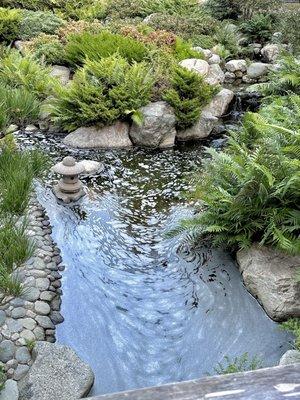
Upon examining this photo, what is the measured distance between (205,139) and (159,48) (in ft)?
10.9

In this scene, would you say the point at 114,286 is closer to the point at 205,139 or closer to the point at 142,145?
the point at 142,145

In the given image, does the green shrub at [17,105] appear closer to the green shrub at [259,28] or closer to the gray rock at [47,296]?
the gray rock at [47,296]

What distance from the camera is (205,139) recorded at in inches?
380

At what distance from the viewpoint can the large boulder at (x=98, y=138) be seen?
8.79 meters

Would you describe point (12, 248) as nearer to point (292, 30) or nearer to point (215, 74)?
point (215, 74)

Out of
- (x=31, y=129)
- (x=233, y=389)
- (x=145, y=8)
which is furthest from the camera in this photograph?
(x=145, y=8)

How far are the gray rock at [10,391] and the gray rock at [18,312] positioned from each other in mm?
774

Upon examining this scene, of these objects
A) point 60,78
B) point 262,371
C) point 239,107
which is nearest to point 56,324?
point 262,371

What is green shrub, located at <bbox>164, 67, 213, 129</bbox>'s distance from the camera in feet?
30.2

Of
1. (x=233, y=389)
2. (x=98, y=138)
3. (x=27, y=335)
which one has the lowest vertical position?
(x=98, y=138)

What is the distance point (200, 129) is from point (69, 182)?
12.5ft

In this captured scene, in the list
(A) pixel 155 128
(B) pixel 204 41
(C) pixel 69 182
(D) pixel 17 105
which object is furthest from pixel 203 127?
(B) pixel 204 41

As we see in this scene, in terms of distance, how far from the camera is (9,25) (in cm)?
1316

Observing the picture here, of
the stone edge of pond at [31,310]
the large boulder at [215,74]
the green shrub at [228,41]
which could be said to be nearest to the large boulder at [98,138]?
the stone edge of pond at [31,310]
